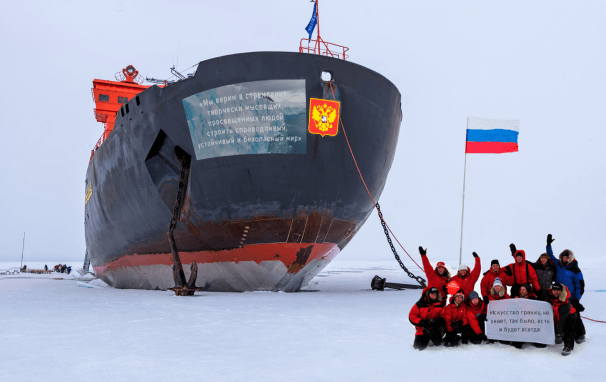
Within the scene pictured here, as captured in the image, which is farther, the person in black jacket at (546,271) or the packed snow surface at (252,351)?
the person in black jacket at (546,271)

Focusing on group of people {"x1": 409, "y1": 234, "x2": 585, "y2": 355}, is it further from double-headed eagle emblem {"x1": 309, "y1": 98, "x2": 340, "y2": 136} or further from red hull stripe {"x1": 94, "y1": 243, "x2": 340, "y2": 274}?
red hull stripe {"x1": 94, "y1": 243, "x2": 340, "y2": 274}

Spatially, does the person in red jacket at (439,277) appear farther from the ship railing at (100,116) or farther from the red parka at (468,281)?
the ship railing at (100,116)

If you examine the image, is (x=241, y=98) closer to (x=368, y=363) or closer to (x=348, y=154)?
Result: (x=348, y=154)

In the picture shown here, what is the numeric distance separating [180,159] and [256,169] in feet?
6.58

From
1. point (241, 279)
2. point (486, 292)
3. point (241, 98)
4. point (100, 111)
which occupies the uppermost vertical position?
point (100, 111)

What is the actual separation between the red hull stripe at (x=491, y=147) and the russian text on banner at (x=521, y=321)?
4104 mm

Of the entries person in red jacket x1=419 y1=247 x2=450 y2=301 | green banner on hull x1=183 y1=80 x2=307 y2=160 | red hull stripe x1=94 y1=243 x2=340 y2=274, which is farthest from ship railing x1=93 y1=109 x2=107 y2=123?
person in red jacket x1=419 y1=247 x2=450 y2=301

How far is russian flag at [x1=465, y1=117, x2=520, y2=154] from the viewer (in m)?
7.69

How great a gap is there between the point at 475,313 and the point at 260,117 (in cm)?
559

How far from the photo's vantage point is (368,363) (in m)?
3.57

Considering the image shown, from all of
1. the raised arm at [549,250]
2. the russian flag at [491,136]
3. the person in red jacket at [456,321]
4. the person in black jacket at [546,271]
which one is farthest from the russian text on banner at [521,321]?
the russian flag at [491,136]

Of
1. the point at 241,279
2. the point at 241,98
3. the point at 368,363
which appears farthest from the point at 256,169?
the point at 368,363

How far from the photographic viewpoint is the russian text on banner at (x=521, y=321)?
13.5 feet

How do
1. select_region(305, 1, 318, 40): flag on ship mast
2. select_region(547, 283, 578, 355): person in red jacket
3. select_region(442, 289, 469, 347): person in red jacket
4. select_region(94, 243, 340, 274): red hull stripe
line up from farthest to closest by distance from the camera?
select_region(305, 1, 318, 40): flag on ship mast
select_region(94, 243, 340, 274): red hull stripe
select_region(442, 289, 469, 347): person in red jacket
select_region(547, 283, 578, 355): person in red jacket
